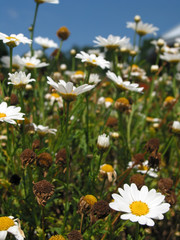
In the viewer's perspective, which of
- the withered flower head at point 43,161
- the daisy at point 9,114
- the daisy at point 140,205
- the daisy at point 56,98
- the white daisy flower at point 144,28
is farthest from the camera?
the white daisy flower at point 144,28

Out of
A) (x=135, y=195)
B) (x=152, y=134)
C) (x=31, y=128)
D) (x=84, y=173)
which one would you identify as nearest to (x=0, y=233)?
(x=135, y=195)

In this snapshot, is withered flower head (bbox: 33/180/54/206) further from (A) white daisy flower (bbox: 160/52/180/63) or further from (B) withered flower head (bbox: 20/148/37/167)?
(A) white daisy flower (bbox: 160/52/180/63)

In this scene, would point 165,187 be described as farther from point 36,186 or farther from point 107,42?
point 107,42

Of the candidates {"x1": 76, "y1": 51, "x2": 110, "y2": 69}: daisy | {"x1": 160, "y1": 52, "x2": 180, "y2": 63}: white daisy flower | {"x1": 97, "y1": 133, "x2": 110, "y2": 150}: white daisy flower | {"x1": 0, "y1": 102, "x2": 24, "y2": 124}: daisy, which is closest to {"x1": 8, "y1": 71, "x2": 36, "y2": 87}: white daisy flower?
{"x1": 0, "y1": 102, "x2": 24, "y2": 124}: daisy

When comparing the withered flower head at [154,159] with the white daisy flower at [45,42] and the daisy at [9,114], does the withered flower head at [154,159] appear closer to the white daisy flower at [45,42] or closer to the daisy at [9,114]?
the daisy at [9,114]

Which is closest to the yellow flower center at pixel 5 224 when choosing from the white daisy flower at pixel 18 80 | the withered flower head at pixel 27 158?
the withered flower head at pixel 27 158
